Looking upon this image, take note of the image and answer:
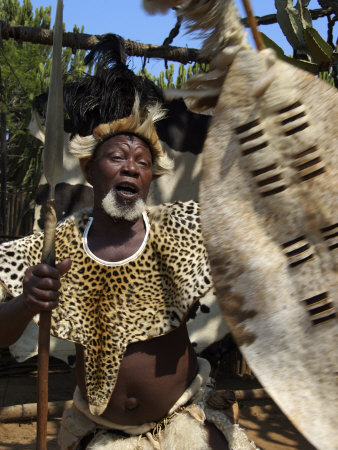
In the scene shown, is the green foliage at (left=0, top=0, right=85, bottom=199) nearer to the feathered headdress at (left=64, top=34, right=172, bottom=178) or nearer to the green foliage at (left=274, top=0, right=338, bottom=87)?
the green foliage at (left=274, top=0, right=338, bottom=87)

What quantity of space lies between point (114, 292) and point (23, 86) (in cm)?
924

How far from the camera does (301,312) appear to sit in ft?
5.22

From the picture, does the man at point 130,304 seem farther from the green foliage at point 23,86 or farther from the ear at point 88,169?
the green foliage at point 23,86

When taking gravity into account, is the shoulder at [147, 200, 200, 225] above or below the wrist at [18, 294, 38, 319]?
above

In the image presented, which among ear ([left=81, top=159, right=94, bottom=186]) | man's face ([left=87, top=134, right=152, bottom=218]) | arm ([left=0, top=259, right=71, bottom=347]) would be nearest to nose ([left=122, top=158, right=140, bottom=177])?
man's face ([left=87, top=134, right=152, bottom=218])

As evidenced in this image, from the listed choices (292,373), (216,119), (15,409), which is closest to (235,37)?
(216,119)

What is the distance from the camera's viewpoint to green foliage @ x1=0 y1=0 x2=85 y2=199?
10430 millimetres

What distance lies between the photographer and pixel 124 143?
2.45 meters

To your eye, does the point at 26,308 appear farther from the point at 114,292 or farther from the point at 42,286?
the point at 114,292

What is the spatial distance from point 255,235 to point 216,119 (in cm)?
37

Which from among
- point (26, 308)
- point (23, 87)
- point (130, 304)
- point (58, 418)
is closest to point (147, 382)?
point (130, 304)

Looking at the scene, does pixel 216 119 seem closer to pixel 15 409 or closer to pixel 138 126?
pixel 138 126

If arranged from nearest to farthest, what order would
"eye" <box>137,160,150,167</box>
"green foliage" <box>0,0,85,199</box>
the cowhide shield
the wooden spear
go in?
the cowhide shield < the wooden spear < "eye" <box>137,160,150,167</box> < "green foliage" <box>0,0,85,199</box>

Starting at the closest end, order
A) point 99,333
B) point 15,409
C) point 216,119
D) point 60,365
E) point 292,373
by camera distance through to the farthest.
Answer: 1. point 292,373
2. point 216,119
3. point 99,333
4. point 15,409
5. point 60,365
